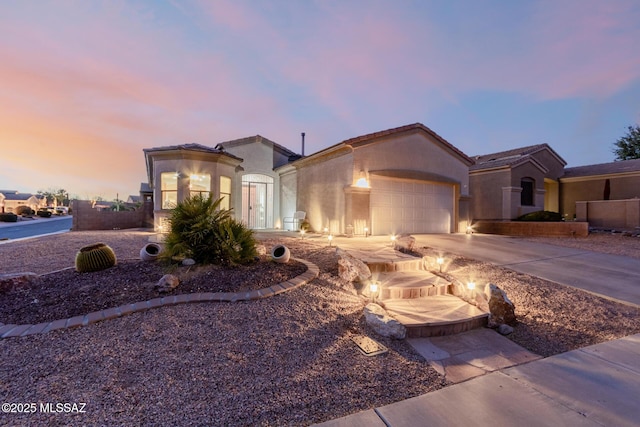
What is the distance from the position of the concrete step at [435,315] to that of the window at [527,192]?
16035 millimetres

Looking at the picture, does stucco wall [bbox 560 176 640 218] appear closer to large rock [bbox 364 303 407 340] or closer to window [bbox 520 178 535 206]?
window [bbox 520 178 535 206]

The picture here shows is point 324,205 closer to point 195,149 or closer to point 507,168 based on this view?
point 195,149

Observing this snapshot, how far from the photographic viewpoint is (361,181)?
1084cm

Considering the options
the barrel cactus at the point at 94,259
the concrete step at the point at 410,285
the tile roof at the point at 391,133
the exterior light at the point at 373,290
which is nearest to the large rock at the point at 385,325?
the exterior light at the point at 373,290

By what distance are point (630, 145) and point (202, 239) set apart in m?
39.6

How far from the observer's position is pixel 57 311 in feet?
10.9

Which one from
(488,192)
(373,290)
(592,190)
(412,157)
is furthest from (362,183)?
(592,190)

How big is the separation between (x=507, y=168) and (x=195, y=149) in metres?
17.0

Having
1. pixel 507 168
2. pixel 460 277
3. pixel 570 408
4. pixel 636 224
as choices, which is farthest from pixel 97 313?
pixel 636 224

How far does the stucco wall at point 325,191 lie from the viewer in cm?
1113

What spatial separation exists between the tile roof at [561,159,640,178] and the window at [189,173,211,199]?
23655 millimetres

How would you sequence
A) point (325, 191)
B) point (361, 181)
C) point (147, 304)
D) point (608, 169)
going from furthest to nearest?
point (608, 169) < point (325, 191) < point (361, 181) < point (147, 304)

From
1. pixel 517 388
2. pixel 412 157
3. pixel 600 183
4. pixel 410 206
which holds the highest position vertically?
pixel 412 157

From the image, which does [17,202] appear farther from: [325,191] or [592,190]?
[592,190]
